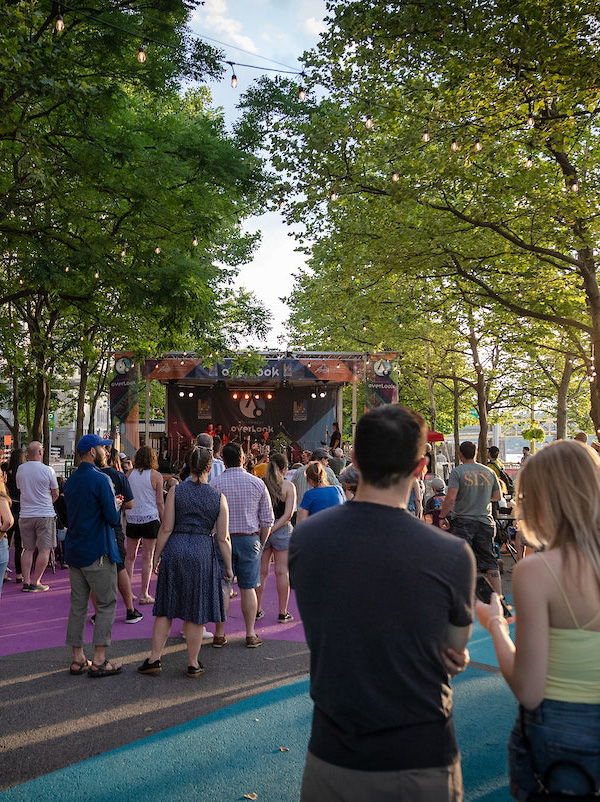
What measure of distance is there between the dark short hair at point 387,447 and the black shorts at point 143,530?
23.6 feet

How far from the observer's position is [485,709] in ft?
17.3

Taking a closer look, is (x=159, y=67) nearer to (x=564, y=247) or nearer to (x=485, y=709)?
(x=564, y=247)

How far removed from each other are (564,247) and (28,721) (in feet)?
45.8

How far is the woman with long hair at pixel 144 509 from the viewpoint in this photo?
8898mm

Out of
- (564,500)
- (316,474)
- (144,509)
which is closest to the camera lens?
(564,500)

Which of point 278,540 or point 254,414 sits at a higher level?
point 254,414

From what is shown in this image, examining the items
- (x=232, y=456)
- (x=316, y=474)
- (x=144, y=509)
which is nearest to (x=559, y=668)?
(x=232, y=456)

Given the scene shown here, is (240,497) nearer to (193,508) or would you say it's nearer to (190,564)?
(193,508)

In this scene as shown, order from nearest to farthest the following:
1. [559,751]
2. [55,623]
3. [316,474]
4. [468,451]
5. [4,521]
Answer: [559,751] < [4,521] < [316,474] < [55,623] < [468,451]

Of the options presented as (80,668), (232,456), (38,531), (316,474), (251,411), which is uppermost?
(251,411)

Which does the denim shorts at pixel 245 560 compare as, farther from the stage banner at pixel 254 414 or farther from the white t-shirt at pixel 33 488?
the stage banner at pixel 254 414

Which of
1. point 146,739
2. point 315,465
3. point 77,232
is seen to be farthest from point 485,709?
point 77,232

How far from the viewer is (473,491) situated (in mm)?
8375

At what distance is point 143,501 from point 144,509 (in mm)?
98
